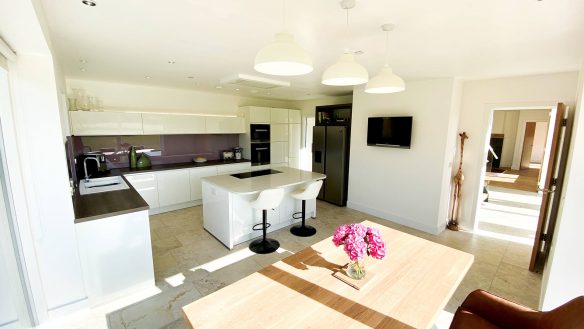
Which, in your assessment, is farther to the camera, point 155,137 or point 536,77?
point 155,137

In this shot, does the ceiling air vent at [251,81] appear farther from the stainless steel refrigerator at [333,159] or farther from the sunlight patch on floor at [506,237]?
the sunlight patch on floor at [506,237]

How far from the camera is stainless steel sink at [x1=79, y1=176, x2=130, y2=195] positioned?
2.88m

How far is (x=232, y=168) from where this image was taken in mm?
5402

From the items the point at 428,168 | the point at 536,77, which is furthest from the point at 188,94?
the point at 536,77

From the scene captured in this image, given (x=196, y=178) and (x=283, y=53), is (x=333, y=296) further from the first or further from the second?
(x=196, y=178)

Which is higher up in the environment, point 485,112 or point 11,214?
point 485,112

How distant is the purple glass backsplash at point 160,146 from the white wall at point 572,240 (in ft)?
18.0

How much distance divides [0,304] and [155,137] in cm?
364

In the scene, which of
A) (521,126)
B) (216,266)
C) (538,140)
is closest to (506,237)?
(216,266)

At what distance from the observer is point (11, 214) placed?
1.80m

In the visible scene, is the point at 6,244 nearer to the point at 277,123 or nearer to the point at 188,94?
the point at 188,94

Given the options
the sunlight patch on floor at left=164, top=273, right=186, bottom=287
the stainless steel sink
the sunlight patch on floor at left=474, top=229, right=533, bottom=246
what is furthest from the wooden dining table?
the sunlight patch on floor at left=474, top=229, right=533, bottom=246

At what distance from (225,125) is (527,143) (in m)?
11.1

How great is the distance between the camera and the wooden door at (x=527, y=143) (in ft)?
29.9
